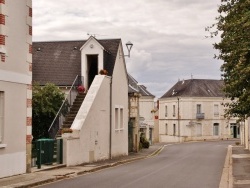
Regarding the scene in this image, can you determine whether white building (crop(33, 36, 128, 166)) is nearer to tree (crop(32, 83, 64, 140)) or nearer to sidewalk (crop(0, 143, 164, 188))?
tree (crop(32, 83, 64, 140))

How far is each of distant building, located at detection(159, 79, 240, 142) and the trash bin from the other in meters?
58.9

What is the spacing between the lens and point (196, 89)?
8331cm

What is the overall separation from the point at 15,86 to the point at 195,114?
65.0 meters


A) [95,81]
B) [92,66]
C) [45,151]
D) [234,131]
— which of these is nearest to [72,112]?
[95,81]

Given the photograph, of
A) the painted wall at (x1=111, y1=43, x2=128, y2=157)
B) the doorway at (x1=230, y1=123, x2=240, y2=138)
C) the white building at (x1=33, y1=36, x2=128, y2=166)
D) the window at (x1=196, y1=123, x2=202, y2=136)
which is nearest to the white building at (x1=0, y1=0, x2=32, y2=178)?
the white building at (x1=33, y1=36, x2=128, y2=166)

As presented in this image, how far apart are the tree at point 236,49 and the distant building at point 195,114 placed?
56.4m

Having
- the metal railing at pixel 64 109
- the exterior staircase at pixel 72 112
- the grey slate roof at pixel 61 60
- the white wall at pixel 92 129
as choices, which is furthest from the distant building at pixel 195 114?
the exterior staircase at pixel 72 112

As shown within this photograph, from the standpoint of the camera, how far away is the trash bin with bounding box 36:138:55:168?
21.8 metres

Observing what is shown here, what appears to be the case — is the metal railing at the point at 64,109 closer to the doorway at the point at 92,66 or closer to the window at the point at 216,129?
the doorway at the point at 92,66

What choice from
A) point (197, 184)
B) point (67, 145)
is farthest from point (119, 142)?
point (197, 184)

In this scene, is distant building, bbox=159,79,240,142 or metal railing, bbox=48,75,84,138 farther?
distant building, bbox=159,79,240,142

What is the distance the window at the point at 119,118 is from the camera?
34.8m

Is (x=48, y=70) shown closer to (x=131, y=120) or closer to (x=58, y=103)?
(x=58, y=103)

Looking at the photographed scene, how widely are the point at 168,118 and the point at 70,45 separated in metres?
50.9
